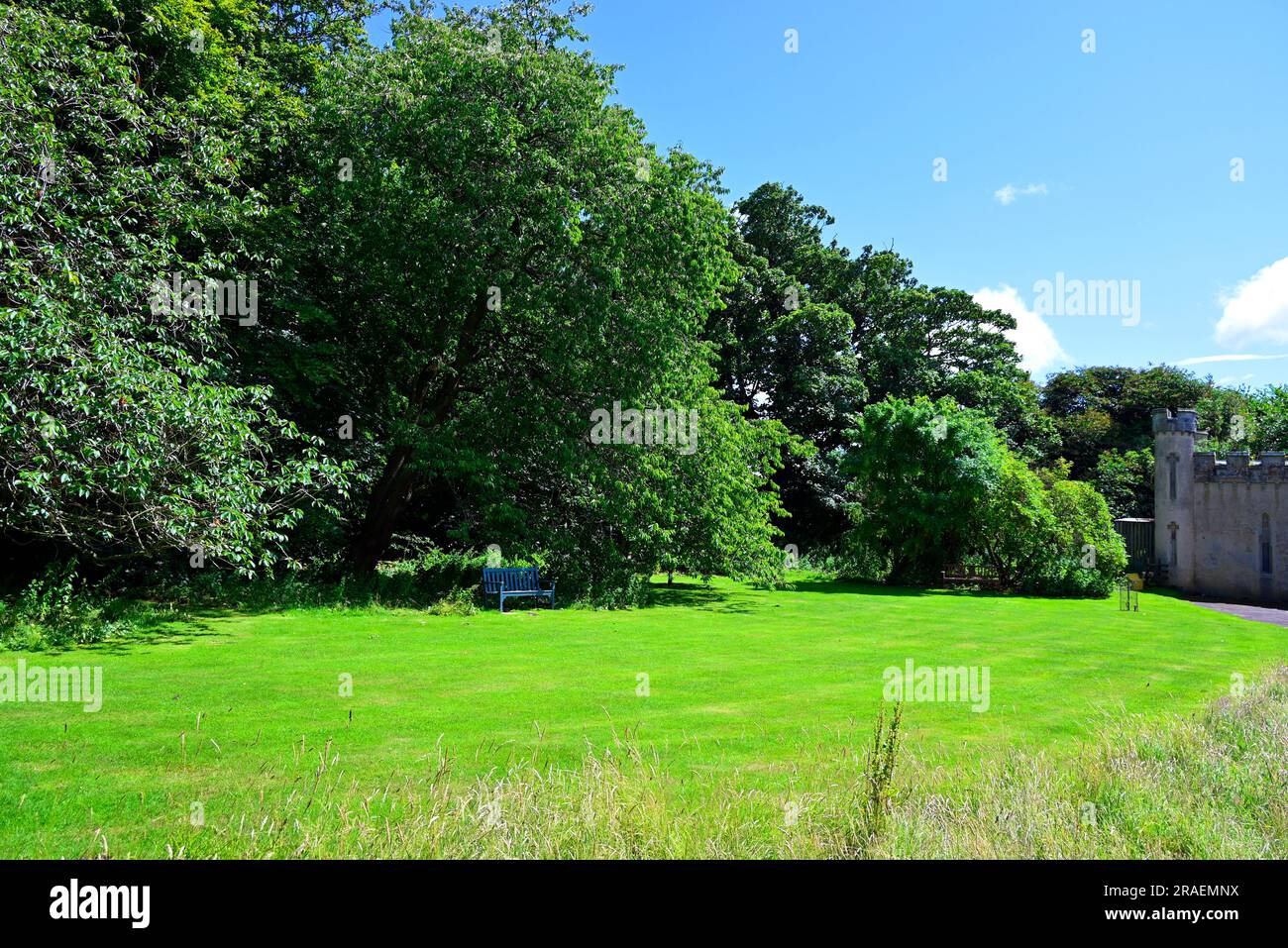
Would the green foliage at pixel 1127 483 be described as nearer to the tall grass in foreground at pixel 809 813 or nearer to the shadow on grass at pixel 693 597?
the shadow on grass at pixel 693 597

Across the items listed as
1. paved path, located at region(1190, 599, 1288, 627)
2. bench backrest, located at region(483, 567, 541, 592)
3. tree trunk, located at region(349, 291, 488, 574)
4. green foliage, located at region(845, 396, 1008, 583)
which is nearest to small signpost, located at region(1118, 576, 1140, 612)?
paved path, located at region(1190, 599, 1288, 627)

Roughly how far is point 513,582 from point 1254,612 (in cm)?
2151

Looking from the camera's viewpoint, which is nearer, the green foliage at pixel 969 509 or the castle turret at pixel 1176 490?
the green foliage at pixel 969 509

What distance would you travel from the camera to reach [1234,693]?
9.56 m

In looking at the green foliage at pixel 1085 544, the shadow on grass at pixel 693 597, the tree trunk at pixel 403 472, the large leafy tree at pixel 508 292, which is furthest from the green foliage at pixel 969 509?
the tree trunk at pixel 403 472

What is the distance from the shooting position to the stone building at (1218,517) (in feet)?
92.8

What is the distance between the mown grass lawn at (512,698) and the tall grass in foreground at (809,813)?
431 mm

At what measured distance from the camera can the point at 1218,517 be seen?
2988 cm
